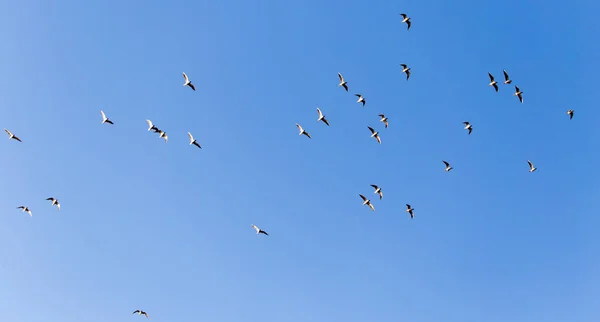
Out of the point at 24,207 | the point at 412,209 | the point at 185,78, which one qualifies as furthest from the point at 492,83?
the point at 24,207

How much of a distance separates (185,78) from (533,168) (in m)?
53.3

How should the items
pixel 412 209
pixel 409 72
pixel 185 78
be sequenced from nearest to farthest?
pixel 185 78, pixel 409 72, pixel 412 209

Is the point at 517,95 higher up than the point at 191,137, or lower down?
higher up

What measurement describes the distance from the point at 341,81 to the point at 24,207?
150ft

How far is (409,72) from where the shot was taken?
92.0 m

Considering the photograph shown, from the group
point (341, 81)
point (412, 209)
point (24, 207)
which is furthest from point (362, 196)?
point (24, 207)

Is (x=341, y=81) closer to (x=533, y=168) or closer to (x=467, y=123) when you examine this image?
(x=467, y=123)

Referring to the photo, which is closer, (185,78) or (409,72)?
(185,78)

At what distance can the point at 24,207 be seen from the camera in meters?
89.2

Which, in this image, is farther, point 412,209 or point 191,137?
point 412,209

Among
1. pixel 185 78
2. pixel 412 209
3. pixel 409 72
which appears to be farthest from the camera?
pixel 412 209

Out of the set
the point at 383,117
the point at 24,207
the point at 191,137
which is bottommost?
the point at 24,207

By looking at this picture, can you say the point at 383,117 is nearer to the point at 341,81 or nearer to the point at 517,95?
the point at 341,81

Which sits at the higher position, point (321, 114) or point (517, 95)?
point (517, 95)
